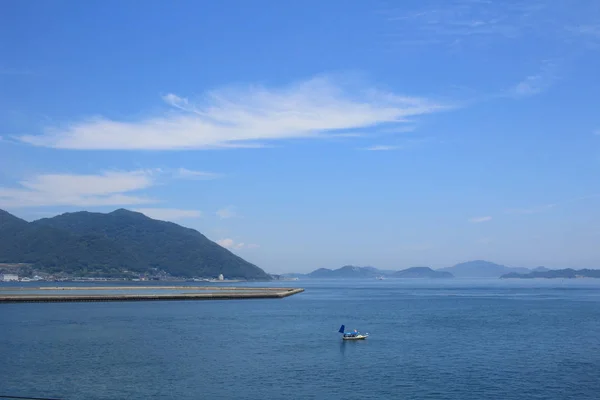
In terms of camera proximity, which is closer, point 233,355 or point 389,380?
point 389,380

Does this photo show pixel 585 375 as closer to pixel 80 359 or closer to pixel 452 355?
pixel 452 355

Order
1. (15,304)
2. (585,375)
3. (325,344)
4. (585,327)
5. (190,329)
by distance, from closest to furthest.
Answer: (585,375) < (325,344) < (190,329) < (585,327) < (15,304)

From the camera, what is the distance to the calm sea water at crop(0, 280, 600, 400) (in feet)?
99.8

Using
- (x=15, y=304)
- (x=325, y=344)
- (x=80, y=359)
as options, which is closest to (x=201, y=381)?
(x=80, y=359)

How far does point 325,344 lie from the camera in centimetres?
4784

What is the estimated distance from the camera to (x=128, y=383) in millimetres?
31641

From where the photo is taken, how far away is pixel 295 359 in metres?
39.3

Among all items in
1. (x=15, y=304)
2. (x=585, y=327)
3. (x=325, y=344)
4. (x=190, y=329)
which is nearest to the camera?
(x=325, y=344)

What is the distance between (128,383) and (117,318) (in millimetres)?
39702

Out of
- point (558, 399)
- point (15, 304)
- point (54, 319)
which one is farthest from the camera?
point (15, 304)

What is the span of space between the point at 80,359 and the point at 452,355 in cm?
2601

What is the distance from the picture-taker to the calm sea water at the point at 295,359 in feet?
99.8

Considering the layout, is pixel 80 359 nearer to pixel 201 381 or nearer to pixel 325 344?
pixel 201 381

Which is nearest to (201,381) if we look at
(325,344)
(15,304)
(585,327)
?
(325,344)
